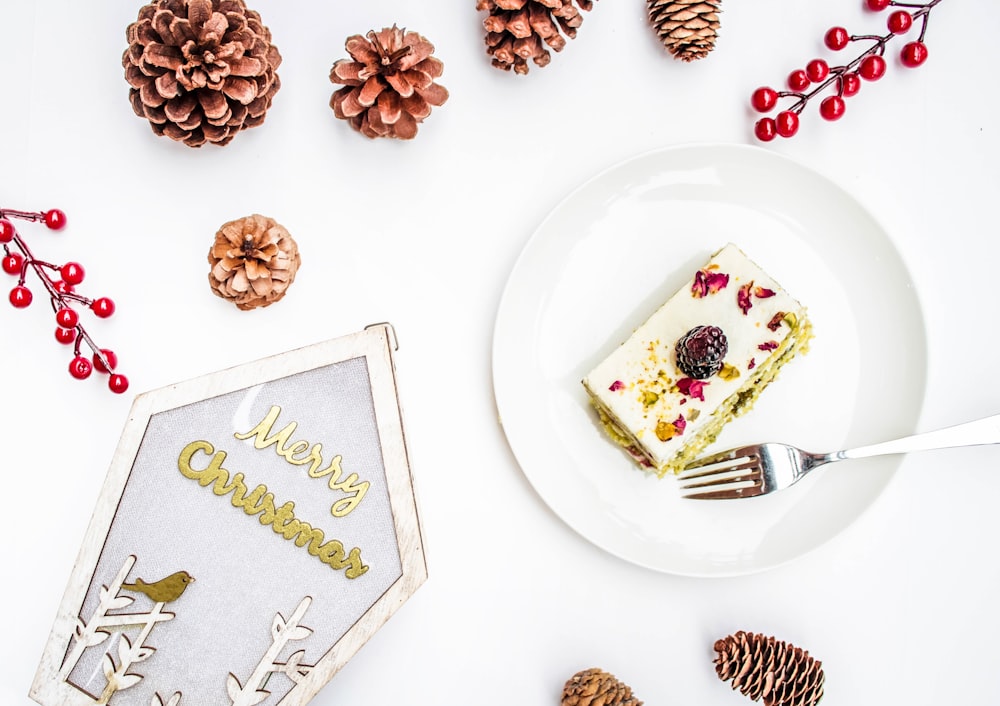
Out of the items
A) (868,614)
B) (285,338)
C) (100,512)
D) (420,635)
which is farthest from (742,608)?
(100,512)

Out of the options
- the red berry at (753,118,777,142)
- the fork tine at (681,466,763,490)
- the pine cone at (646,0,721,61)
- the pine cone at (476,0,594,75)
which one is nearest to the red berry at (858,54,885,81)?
the red berry at (753,118,777,142)

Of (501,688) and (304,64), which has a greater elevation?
(304,64)

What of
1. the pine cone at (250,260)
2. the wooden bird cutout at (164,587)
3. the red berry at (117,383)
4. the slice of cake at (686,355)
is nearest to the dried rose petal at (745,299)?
the slice of cake at (686,355)

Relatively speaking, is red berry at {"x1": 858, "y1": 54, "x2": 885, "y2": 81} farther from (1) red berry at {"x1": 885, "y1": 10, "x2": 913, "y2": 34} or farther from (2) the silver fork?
(2) the silver fork

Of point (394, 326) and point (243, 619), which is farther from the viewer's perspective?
point (394, 326)

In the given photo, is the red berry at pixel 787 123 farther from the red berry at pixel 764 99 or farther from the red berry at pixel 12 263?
the red berry at pixel 12 263

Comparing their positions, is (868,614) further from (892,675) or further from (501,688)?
(501,688)

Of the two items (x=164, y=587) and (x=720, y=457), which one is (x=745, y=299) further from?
(x=164, y=587)
